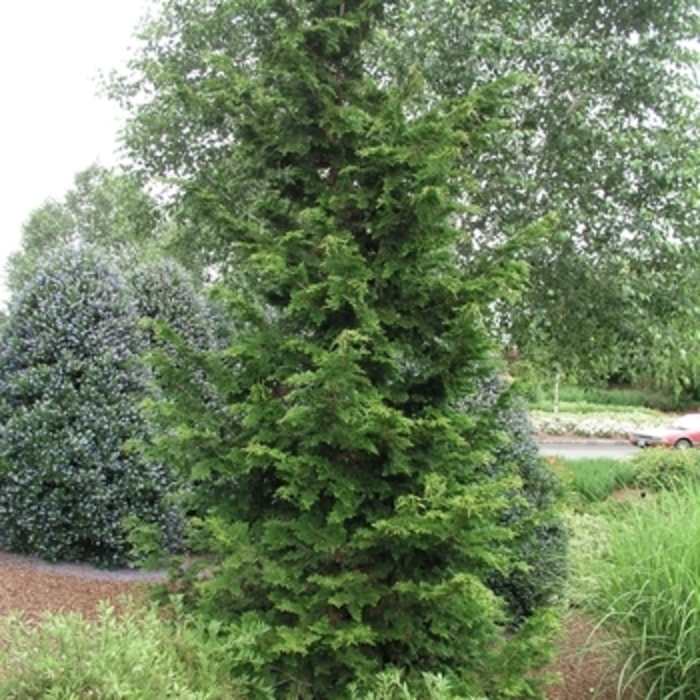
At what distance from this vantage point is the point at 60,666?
2041mm

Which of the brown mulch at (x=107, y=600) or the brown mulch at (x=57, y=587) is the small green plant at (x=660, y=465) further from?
the brown mulch at (x=57, y=587)

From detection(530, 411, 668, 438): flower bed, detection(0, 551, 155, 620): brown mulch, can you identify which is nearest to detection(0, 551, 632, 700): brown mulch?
detection(0, 551, 155, 620): brown mulch

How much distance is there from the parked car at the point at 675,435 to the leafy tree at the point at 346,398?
1566 centimetres

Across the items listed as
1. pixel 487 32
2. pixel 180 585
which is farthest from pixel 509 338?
pixel 180 585

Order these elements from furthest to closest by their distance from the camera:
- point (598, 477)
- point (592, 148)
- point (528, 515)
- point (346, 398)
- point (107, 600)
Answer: point (598, 477), point (592, 148), point (528, 515), point (107, 600), point (346, 398)

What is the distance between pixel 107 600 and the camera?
3504 mm

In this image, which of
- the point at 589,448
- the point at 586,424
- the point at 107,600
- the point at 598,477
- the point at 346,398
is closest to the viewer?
the point at 346,398

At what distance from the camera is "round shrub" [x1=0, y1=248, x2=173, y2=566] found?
498cm

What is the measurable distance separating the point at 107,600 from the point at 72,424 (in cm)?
184

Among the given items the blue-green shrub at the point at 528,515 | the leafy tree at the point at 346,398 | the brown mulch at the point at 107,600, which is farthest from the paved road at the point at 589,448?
the leafy tree at the point at 346,398

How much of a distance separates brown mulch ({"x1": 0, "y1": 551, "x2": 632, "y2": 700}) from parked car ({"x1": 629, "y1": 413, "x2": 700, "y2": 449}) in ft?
46.8

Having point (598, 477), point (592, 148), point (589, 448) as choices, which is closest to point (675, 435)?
point (589, 448)

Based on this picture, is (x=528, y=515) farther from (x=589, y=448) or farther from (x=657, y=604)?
(x=589, y=448)

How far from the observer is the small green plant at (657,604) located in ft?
10.6
